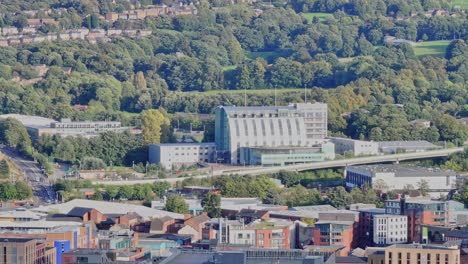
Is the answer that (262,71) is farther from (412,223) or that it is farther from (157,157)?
(412,223)

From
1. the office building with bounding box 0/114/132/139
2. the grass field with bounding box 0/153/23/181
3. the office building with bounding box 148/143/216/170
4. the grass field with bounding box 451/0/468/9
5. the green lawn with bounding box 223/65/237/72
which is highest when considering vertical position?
the grass field with bounding box 451/0/468/9

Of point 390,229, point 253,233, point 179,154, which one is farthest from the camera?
point 179,154

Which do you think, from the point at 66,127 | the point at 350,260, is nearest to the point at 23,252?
the point at 350,260

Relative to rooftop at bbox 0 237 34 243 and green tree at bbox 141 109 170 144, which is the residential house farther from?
green tree at bbox 141 109 170 144

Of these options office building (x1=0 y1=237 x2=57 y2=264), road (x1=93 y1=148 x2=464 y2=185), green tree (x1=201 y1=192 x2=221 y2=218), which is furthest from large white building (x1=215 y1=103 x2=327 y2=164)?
office building (x1=0 y1=237 x2=57 y2=264)

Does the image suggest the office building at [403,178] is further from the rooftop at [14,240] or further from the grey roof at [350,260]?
the rooftop at [14,240]

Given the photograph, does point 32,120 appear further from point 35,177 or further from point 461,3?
point 461,3

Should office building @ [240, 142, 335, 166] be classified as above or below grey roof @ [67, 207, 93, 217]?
above
